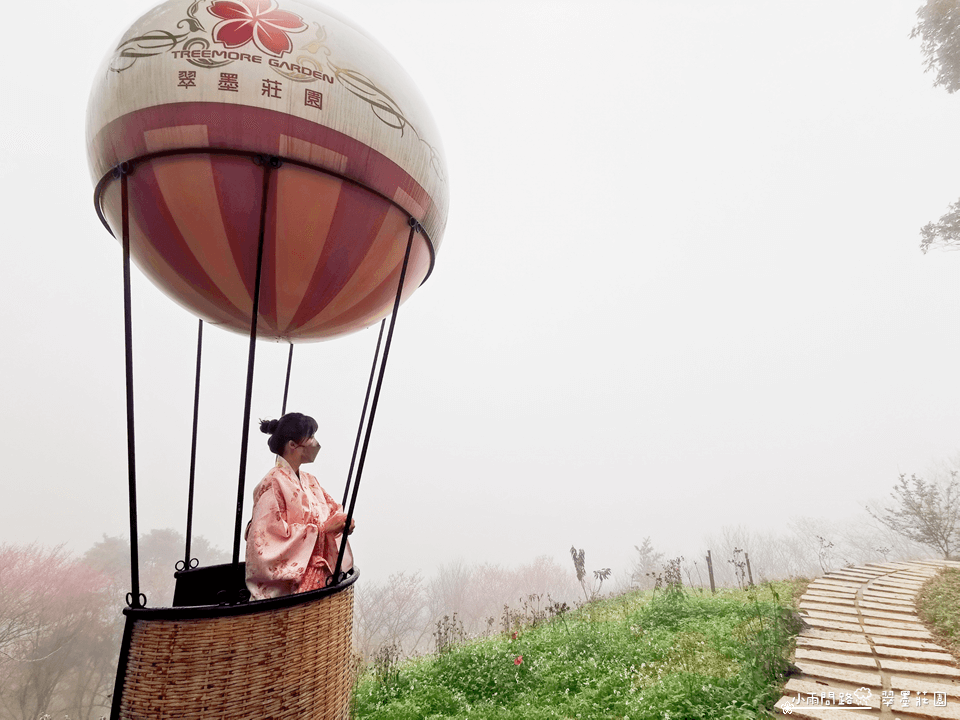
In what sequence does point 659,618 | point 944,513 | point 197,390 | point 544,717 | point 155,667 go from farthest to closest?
point 944,513 < point 659,618 < point 544,717 < point 197,390 < point 155,667

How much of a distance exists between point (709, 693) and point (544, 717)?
1.28m

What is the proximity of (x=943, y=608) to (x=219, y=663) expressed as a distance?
21.5 ft

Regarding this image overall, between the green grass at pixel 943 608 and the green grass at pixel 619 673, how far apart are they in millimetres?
1080

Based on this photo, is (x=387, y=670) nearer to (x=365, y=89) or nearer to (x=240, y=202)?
(x=240, y=202)

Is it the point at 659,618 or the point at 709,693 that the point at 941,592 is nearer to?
the point at 659,618

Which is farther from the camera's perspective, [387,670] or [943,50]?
[943,50]

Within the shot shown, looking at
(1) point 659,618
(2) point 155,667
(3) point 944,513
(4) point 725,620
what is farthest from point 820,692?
(3) point 944,513

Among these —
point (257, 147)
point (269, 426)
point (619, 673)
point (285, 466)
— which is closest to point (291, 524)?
point (285, 466)

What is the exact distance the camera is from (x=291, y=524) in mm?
2236

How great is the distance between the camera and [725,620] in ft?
16.5

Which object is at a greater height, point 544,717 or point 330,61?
point 330,61

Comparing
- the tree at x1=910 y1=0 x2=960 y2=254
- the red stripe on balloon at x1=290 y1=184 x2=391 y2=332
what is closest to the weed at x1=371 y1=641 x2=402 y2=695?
the red stripe on balloon at x1=290 y1=184 x2=391 y2=332

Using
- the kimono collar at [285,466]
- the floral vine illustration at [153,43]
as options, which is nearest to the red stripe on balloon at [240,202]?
the floral vine illustration at [153,43]

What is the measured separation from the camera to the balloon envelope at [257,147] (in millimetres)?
1841
